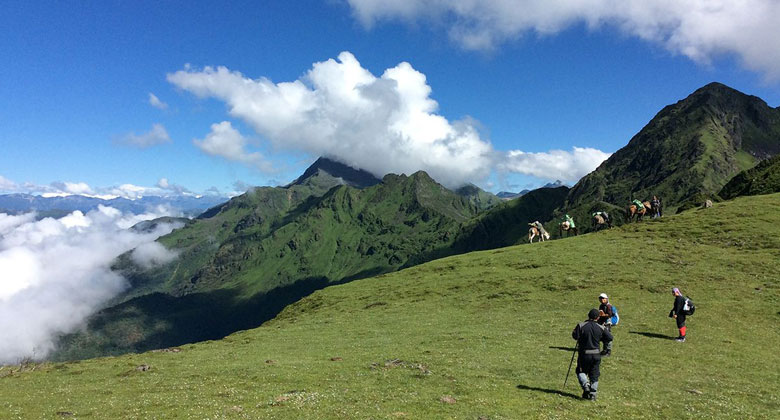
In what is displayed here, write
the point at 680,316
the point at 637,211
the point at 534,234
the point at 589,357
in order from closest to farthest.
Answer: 1. the point at 589,357
2. the point at 680,316
3. the point at 637,211
4. the point at 534,234

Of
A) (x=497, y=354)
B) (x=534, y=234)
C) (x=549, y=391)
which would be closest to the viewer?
(x=549, y=391)

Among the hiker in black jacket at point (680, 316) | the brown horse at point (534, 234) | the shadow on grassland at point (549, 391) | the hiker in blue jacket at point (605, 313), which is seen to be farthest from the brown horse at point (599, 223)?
the shadow on grassland at point (549, 391)

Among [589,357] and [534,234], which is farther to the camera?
[534,234]

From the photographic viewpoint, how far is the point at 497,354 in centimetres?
3294

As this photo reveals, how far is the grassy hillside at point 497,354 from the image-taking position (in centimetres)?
2194

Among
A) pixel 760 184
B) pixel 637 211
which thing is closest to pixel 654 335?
pixel 637 211

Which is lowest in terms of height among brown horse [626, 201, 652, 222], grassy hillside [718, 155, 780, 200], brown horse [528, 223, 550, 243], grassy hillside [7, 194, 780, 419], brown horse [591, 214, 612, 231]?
grassy hillside [7, 194, 780, 419]

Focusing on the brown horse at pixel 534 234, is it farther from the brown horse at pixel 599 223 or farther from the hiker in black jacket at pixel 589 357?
the hiker in black jacket at pixel 589 357

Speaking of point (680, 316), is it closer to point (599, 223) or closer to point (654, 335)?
point (654, 335)

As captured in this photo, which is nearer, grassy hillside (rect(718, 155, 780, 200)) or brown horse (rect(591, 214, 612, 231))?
brown horse (rect(591, 214, 612, 231))

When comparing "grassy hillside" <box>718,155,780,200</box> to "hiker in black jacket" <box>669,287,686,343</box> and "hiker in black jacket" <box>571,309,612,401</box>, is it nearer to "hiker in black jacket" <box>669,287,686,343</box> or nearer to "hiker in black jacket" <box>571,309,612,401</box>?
"hiker in black jacket" <box>669,287,686,343</box>

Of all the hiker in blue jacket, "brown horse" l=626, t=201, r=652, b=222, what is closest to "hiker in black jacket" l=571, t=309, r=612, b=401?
the hiker in blue jacket

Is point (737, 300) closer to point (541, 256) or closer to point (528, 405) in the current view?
point (541, 256)

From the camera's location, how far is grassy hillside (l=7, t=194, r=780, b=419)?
2194cm
